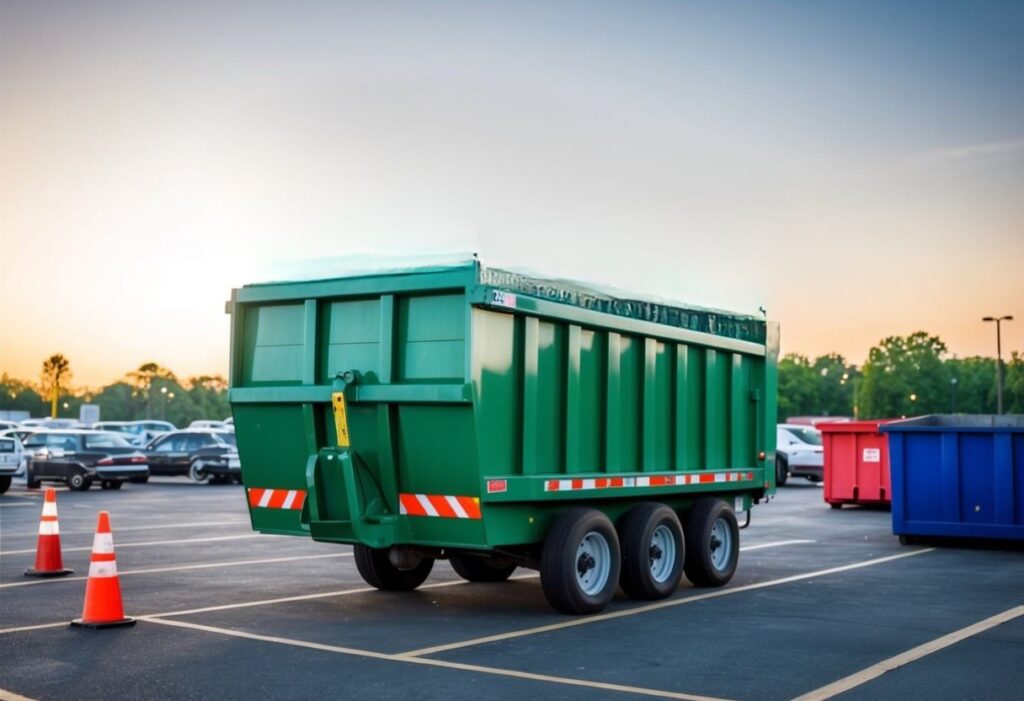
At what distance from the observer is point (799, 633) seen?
31.1ft

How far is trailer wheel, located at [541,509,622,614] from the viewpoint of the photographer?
1005 centimetres

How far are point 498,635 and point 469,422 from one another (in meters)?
1.61

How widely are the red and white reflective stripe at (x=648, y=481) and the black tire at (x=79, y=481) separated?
2175 centimetres

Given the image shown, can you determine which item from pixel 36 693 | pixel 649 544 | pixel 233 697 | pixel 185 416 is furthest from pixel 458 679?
pixel 185 416

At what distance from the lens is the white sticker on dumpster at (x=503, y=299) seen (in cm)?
935

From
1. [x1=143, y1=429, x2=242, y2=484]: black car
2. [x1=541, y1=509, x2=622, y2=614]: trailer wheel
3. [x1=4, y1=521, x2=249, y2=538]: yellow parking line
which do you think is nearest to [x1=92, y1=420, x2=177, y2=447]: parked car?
[x1=143, y1=429, x2=242, y2=484]: black car

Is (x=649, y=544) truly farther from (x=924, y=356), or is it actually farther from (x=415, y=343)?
(x=924, y=356)

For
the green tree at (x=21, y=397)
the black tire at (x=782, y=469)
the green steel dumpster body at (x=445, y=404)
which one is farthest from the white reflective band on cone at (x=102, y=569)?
the green tree at (x=21, y=397)

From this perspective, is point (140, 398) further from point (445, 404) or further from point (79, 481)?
point (445, 404)

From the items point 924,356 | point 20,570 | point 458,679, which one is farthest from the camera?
point 924,356

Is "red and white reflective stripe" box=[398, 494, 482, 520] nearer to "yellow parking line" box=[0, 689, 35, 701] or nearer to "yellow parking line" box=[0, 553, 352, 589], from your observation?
"yellow parking line" box=[0, 689, 35, 701]

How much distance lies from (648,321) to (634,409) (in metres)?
0.82

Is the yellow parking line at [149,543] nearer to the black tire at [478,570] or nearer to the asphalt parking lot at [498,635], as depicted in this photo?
the asphalt parking lot at [498,635]

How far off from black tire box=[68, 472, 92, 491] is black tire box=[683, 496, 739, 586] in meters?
21.8
